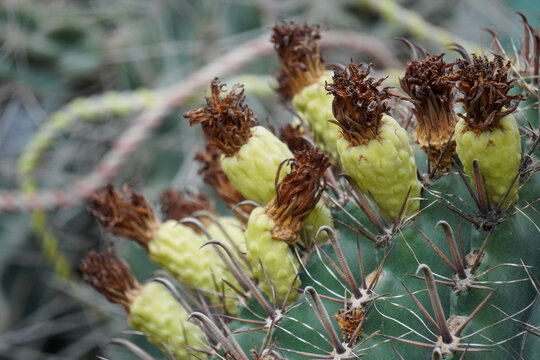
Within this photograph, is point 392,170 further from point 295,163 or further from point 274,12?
point 274,12

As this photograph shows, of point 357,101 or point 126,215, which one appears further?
point 126,215

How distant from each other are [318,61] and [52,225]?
1.88m

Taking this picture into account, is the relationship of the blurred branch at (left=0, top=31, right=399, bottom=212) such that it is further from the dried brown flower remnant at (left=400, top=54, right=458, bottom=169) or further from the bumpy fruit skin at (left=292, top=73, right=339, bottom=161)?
the dried brown flower remnant at (left=400, top=54, right=458, bottom=169)

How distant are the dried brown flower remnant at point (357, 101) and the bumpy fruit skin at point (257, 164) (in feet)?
0.42

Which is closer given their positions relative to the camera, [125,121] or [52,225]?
[52,225]

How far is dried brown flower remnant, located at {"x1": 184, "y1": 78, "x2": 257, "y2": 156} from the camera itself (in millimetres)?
770

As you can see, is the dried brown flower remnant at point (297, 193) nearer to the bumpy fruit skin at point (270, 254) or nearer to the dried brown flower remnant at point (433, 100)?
the bumpy fruit skin at point (270, 254)

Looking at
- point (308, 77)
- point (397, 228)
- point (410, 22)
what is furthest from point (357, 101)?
point (410, 22)

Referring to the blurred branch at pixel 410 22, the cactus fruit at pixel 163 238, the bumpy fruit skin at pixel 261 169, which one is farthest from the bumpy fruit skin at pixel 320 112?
the blurred branch at pixel 410 22

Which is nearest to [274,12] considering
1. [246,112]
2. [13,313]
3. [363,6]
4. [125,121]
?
[363,6]

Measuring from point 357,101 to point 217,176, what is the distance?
0.36 metres

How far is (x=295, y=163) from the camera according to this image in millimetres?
743

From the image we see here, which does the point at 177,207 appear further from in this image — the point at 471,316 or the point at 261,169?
the point at 471,316

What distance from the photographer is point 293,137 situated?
894 millimetres
